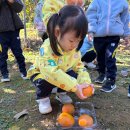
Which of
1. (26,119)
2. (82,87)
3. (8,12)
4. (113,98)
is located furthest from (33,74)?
(8,12)

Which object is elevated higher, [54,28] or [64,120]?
[54,28]

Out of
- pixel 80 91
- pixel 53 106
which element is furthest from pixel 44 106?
pixel 80 91

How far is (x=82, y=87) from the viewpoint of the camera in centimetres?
248

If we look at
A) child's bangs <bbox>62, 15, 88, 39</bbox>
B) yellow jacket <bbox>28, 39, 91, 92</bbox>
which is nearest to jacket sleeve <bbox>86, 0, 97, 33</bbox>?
yellow jacket <bbox>28, 39, 91, 92</bbox>

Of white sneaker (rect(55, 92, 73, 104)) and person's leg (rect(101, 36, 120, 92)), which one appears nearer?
white sneaker (rect(55, 92, 73, 104))

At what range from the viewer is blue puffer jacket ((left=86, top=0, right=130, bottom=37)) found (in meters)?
3.36

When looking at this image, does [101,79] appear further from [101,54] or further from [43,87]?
[43,87]

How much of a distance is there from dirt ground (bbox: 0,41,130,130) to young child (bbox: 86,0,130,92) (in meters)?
0.23

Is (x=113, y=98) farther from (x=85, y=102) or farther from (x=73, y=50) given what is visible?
(x=73, y=50)

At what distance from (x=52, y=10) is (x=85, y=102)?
95 centimetres

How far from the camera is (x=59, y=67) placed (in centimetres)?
272

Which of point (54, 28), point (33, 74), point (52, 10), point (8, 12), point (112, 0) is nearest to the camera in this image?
point (54, 28)

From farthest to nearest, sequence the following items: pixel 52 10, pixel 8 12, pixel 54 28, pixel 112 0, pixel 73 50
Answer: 1. pixel 8 12
2. pixel 112 0
3. pixel 52 10
4. pixel 73 50
5. pixel 54 28

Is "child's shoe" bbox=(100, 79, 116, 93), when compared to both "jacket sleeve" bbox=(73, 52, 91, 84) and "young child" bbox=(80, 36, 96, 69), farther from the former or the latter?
"young child" bbox=(80, 36, 96, 69)
